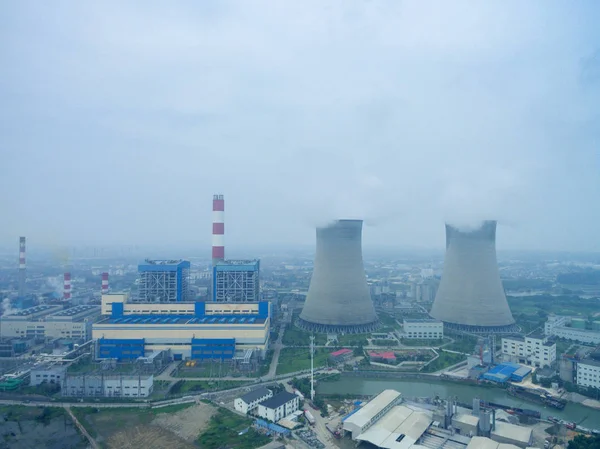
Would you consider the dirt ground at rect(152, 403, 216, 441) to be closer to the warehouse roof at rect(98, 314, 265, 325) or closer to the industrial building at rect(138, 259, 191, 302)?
the warehouse roof at rect(98, 314, 265, 325)

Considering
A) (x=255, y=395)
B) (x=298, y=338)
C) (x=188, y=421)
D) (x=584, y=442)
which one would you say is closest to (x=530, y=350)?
(x=584, y=442)

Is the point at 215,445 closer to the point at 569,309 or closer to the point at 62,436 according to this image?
the point at 62,436

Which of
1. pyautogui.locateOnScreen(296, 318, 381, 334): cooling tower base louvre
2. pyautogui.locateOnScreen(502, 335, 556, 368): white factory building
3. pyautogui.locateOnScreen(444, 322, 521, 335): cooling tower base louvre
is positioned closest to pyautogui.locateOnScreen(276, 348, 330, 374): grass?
pyautogui.locateOnScreen(296, 318, 381, 334): cooling tower base louvre

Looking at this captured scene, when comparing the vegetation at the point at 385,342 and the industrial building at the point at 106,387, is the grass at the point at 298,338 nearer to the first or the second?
the vegetation at the point at 385,342

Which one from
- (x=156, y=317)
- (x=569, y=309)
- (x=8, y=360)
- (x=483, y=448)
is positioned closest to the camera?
(x=483, y=448)

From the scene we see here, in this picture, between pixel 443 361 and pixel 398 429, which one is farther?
pixel 443 361

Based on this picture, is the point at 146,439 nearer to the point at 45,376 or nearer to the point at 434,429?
the point at 45,376

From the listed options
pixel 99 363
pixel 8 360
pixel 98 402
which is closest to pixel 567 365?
pixel 98 402
